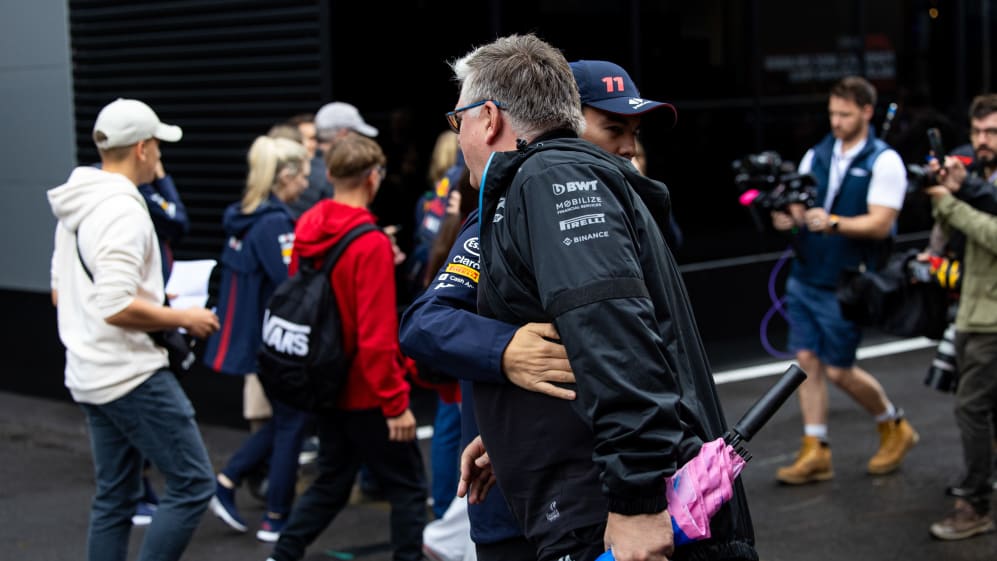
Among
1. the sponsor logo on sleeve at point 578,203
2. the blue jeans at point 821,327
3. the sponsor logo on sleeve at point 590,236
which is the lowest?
the blue jeans at point 821,327

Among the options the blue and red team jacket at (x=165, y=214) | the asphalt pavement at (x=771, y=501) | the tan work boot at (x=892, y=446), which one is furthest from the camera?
the tan work boot at (x=892, y=446)

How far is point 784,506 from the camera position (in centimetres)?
655

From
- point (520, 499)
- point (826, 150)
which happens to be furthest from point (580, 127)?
point (826, 150)

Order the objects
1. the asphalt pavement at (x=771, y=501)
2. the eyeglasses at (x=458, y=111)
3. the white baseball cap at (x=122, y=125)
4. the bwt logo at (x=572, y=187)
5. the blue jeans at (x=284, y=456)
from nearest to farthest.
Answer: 1. the bwt logo at (x=572, y=187)
2. the eyeglasses at (x=458, y=111)
3. the white baseball cap at (x=122, y=125)
4. the asphalt pavement at (x=771, y=501)
5. the blue jeans at (x=284, y=456)

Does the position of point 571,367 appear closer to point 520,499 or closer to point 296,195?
point 520,499

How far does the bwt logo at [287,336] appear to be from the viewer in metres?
5.19

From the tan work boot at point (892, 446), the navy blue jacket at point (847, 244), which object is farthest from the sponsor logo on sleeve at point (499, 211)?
the tan work boot at point (892, 446)

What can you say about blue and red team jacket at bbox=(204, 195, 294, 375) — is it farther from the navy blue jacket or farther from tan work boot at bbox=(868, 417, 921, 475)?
tan work boot at bbox=(868, 417, 921, 475)

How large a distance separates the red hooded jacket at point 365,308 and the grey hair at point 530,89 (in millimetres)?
2338

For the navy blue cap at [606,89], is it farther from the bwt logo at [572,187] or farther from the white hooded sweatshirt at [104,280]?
the white hooded sweatshirt at [104,280]

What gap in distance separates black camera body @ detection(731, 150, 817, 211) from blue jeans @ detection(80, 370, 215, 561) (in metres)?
3.62

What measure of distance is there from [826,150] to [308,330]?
3.48m

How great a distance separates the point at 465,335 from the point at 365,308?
7.48 ft

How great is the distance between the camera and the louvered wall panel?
837 cm
